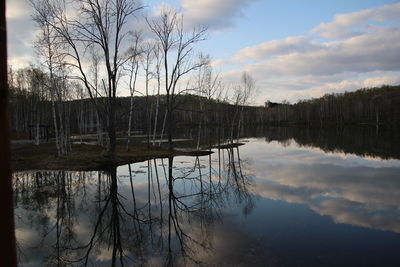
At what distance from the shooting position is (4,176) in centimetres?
128

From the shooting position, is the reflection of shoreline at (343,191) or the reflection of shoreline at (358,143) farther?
the reflection of shoreline at (358,143)

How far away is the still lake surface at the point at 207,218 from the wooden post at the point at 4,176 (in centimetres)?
596

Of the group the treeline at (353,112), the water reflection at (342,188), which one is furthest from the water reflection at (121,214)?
the treeline at (353,112)

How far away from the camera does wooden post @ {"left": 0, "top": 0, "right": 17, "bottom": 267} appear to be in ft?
4.17

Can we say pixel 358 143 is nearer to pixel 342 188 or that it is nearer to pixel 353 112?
pixel 342 188

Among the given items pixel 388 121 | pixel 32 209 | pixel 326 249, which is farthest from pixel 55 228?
pixel 388 121

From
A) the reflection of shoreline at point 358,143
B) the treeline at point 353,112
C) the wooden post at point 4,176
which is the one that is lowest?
the reflection of shoreline at point 358,143

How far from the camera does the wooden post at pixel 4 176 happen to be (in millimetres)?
1271

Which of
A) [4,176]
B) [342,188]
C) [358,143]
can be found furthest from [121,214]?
[358,143]

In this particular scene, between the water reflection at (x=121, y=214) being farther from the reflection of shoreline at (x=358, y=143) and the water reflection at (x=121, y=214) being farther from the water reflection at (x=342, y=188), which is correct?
the reflection of shoreline at (x=358, y=143)

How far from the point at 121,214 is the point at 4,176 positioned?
10.0m

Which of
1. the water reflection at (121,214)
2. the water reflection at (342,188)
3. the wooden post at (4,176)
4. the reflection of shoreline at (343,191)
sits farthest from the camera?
the water reflection at (342,188)

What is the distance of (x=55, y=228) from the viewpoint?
9.33 m

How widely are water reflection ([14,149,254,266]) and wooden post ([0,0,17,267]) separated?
595cm
